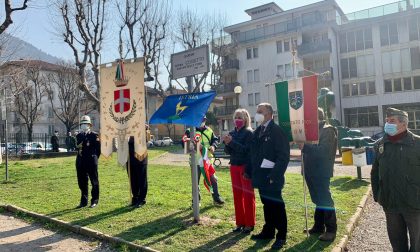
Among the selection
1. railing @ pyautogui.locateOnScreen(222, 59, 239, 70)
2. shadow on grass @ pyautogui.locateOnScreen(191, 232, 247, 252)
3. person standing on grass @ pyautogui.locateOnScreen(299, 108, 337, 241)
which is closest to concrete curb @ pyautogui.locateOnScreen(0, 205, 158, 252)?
shadow on grass @ pyautogui.locateOnScreen(191, 232, 247, 252)

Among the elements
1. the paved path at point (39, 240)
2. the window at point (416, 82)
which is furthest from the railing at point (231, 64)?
the paved path at point (39, 240)

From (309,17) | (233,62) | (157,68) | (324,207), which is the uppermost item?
(309,17)

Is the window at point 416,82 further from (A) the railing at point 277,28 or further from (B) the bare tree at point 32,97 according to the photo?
(B) the bare tree at point 32,97

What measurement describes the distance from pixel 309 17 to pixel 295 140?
4251 centimetres

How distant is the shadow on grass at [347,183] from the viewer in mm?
10359

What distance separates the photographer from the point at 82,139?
333 inches

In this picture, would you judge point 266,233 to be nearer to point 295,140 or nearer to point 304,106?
point 295,140

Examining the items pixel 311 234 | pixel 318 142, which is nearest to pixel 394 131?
pixel 318 142

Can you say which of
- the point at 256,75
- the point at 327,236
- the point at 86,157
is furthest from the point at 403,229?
the point at 256,75

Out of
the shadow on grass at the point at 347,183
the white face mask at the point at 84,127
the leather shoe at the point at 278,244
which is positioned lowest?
the leather shoe at the point at 278,244

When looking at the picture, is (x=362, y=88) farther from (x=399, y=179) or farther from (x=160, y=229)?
(x=399, y=179)

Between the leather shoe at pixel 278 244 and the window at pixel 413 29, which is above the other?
the window at pixel 413 29

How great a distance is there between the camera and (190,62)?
6.84m

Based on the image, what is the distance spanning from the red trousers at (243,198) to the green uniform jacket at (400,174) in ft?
6.92
